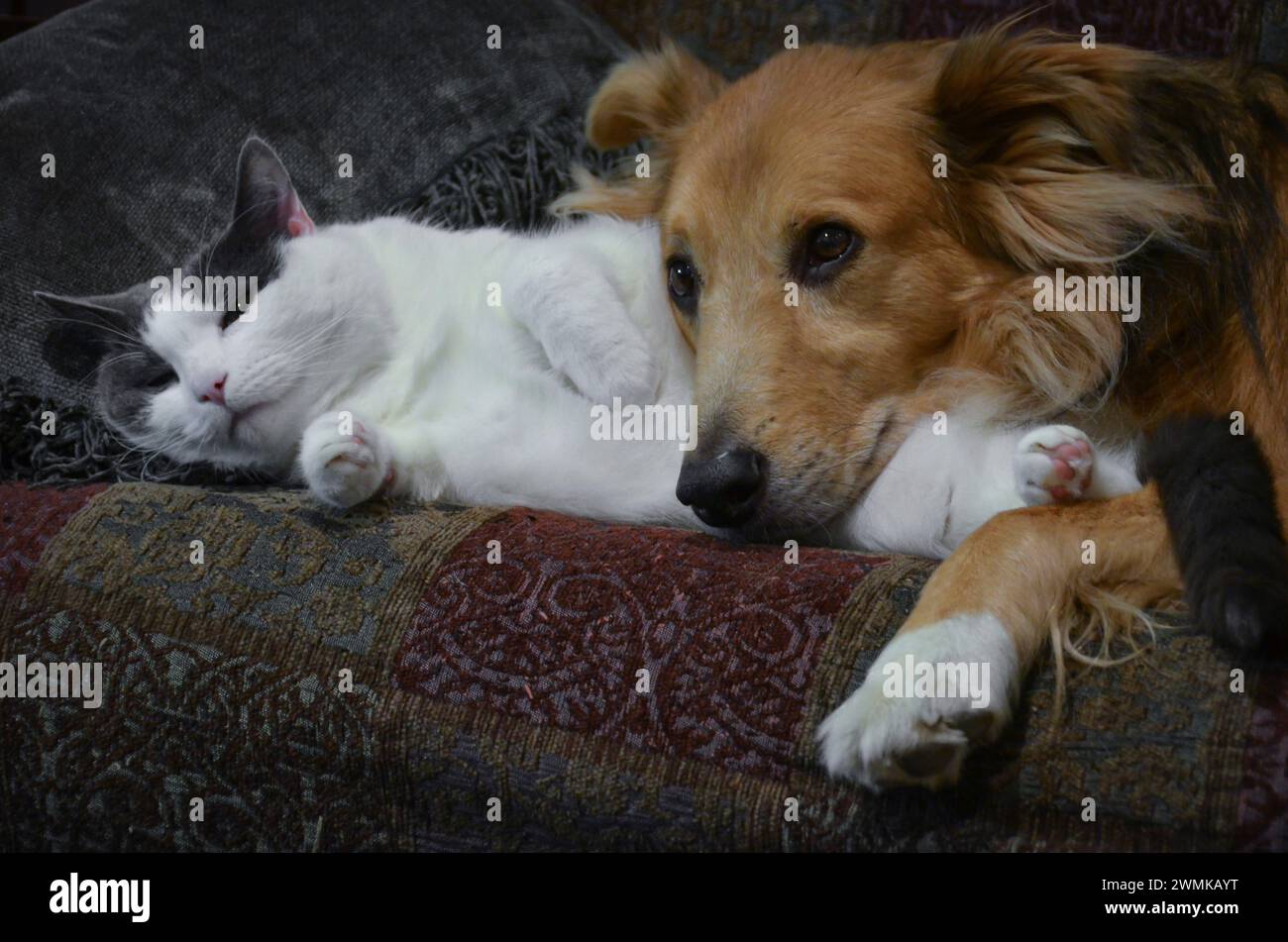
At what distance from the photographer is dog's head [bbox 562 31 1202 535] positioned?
150cm

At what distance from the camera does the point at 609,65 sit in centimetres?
270

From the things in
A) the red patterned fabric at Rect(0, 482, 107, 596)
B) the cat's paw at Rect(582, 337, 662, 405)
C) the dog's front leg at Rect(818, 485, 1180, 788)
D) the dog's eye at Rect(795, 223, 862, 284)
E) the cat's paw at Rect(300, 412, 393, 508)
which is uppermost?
the dog's eye at Rect(795, 223, 862, 284)

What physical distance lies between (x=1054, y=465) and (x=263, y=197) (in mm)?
1314

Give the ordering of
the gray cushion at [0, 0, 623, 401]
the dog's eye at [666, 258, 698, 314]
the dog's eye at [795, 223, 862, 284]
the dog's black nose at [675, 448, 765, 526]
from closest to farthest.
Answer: the dog's black nose at [675, 448, 765, 526]
the dog's eye at [795, 223, 862, 284]
the dog's eye at [666, 258, 698, 314]
the gray cushion at [0, 0, 623, 401]

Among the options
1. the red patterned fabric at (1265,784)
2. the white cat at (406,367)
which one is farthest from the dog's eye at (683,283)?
the red patterned fabric at (1265,784)

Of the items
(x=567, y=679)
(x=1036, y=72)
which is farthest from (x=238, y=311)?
(x=1036, y=72)

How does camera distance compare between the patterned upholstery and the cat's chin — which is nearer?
the patterned upholstery

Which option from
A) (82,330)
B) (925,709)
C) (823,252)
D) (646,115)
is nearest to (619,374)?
(823,252)

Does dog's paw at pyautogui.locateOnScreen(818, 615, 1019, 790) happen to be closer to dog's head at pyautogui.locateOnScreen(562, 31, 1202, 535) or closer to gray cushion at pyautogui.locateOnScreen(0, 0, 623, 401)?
dog's head at pyautogui.locateOnScreen(562, 31, 1202, 535)

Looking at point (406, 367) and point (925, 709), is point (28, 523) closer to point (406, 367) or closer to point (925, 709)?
point (406, 367)

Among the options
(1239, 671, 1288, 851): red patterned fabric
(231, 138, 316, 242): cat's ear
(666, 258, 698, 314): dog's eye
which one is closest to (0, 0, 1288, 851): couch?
(1239, 671, 1288, 851): red patterned fabric

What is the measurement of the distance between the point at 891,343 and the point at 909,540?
277 millimetres

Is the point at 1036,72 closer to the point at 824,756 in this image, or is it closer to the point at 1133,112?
the point at 1133,112

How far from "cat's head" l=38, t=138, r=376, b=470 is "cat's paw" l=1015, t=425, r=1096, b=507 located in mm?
1068
